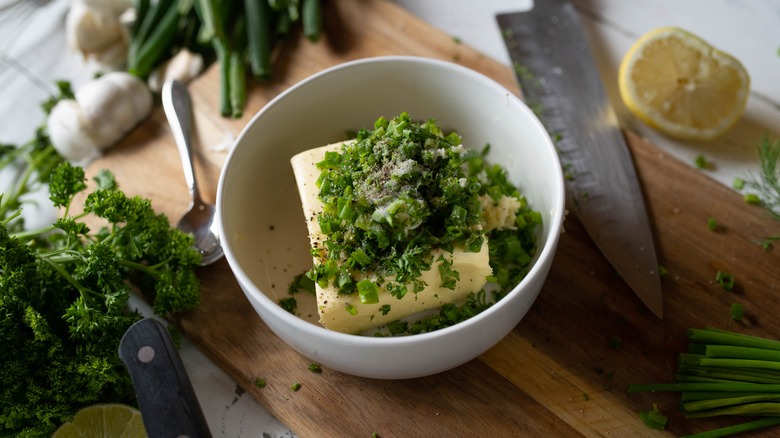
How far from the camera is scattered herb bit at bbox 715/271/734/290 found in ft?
7.33

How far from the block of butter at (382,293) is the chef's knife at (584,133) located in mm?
571

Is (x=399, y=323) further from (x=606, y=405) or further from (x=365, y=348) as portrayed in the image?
(x=606, y=405)

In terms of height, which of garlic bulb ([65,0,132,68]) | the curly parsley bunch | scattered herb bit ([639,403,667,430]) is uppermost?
garlic bulb ([65,0,132,68])

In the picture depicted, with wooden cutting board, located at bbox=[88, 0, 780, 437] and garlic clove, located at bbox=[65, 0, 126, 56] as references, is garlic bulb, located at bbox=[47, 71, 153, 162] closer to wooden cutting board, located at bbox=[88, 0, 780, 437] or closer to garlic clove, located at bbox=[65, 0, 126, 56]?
wooden cutting board, located at bbox=[88, 0, 780, 437]

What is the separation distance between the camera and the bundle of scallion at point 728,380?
199 centimetres

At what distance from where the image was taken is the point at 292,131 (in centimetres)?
237

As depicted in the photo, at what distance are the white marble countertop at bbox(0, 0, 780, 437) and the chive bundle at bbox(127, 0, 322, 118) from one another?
0.39 m

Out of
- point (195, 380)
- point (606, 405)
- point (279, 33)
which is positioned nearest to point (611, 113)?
point (606, 405)

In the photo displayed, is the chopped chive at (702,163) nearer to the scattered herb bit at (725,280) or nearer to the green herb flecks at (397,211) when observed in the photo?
the scattered herb bit at (725,280)

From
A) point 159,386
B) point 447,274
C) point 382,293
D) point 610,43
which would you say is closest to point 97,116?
point 159,386

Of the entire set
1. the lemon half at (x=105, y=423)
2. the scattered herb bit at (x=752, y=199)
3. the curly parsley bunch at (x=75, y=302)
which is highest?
the curly parsley bunch at (x=75, y=302)

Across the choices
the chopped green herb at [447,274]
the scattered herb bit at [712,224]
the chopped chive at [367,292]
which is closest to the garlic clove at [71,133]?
the chopped chive at [367,292]

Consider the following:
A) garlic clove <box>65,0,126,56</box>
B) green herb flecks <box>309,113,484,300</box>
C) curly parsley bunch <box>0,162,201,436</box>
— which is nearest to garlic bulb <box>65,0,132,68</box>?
garlic clove <box>65,0,126,56</box>

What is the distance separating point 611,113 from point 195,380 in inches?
67.9
